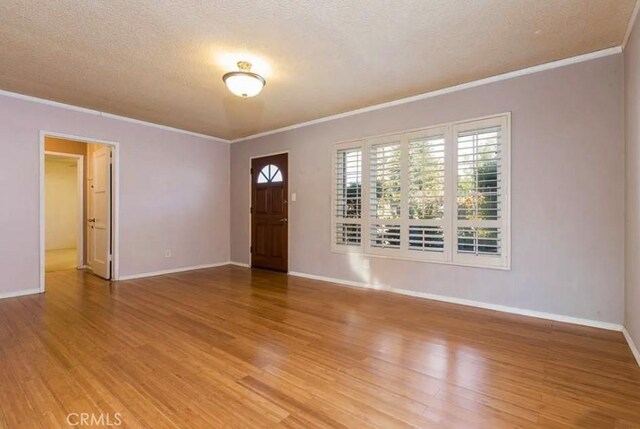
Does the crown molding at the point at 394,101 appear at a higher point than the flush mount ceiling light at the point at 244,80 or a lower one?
higher

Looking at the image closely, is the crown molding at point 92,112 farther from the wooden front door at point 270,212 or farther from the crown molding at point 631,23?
the crown molding at point 631,23

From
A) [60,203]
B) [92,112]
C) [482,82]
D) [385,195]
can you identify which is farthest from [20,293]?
[482,82]

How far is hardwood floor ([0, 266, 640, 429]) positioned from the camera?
70.7 inches

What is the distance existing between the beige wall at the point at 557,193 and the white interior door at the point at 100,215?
4524 millimetres

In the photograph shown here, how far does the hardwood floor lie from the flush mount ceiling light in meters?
2.34

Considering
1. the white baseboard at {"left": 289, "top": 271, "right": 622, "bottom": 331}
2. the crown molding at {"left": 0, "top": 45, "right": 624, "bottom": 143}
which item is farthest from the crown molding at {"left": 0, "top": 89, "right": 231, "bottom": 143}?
the white baseboard at {"left": 289, "top": 271, "right": 622, "bottom": 331}

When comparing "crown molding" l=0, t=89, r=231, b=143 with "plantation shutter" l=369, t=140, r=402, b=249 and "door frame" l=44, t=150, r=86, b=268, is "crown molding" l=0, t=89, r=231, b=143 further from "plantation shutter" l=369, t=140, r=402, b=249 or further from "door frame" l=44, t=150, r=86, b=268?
"plantation shutter" l=369, t=140, r=402, b=249

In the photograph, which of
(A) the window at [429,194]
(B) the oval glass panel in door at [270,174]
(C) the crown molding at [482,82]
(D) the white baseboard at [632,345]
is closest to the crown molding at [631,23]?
(C) the crown molding at [482,82]

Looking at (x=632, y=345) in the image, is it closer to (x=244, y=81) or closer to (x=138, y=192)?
(x=244, y=81)

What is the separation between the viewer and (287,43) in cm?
291

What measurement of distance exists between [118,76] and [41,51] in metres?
0.67

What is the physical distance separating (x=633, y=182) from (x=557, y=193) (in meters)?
0.70

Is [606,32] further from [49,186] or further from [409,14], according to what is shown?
[49,186]

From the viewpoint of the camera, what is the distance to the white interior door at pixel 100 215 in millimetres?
5199
